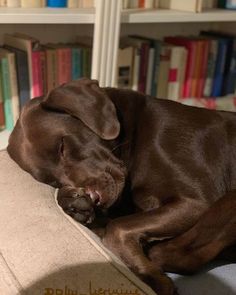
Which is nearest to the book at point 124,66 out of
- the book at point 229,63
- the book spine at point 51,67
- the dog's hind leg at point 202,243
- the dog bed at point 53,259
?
the book spine at point 51,67

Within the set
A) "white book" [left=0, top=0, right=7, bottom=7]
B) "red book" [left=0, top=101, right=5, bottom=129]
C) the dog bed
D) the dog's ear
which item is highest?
"white book" [left=0, top=0, right=7, bottom=7]

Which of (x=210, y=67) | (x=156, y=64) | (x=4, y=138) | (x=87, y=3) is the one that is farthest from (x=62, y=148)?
(x=210, y=67)

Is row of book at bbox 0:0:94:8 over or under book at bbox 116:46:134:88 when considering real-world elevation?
over

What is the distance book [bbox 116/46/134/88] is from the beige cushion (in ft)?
3.95

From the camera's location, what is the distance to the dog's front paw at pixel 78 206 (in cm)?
128

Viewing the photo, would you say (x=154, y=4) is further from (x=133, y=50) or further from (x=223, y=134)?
(x=223, y=134)

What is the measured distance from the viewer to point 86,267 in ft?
3.55

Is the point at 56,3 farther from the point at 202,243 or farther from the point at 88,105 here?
the point at 202,243

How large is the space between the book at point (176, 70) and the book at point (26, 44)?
0.85m

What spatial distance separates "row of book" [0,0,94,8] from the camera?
6.82 feet

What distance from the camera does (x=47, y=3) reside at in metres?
2.16

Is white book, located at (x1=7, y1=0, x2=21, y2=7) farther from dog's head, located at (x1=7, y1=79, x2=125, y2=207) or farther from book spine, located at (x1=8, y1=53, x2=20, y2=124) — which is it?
dog's head, located at (x1=7, y1=79, x2=125, y2=207)

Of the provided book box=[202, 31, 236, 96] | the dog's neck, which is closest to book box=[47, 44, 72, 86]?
the dog's neck

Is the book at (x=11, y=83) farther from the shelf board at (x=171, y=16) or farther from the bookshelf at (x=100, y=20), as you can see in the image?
the shelf board at (x=171, y=16)
